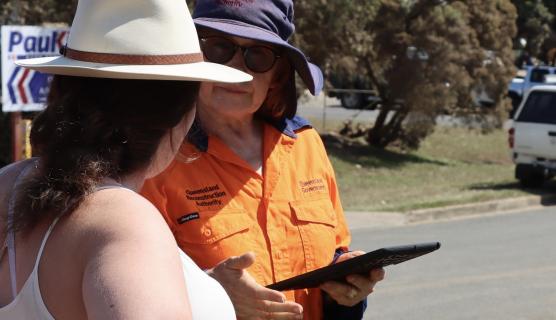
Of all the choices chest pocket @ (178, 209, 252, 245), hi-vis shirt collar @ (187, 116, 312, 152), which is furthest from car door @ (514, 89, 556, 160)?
chest pocket @ (178, 209, 252, 245)

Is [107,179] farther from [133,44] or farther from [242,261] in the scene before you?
[242,261]

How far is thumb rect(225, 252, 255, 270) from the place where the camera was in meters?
2.53

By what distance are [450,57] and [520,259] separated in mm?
8328

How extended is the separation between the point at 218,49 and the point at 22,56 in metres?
7.65

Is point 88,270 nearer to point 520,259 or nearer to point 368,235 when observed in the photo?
point 520,259

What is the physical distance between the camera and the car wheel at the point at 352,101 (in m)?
32.5

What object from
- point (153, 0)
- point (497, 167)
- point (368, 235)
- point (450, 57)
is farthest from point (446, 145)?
point (153, 0)

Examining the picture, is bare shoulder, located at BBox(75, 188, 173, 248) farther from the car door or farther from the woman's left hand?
the car door

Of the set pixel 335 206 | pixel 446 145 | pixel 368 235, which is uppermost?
pixel 335 206

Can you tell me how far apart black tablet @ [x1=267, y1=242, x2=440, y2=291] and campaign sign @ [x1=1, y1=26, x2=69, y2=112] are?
300 inches

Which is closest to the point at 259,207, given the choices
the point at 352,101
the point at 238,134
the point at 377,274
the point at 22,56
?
the point at 238,134

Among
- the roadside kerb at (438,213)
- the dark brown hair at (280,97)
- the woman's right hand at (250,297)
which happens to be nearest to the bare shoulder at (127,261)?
the woman's right hand at (250,297)

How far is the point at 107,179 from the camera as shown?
1833mm

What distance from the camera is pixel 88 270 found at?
1688 mm
